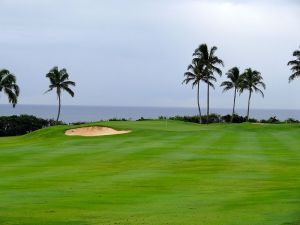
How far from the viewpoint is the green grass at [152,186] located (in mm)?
12086

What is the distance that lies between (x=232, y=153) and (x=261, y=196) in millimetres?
15516

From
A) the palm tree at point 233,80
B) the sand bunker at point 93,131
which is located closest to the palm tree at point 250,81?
the palm tree at point 233,80

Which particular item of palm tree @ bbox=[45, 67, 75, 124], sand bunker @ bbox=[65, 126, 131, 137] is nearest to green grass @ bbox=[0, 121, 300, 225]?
sand bunker @ bbox=[65, 126, 131, 137]

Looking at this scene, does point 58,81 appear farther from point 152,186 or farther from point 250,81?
point 152,186

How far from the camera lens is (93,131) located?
5269 centimetres

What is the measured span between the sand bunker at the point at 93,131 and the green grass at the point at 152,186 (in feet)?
53.0

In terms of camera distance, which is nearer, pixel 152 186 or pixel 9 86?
pixel 152 186

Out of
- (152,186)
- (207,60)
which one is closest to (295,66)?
(207,60)

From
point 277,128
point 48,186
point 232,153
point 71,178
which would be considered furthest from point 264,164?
point 277,128

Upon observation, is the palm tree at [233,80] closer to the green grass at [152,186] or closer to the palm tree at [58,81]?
the palm tree at [58,81]

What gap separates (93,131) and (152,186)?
116 feet

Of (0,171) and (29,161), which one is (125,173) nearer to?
(0,171)

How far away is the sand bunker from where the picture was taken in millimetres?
51125

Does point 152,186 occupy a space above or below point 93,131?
below
